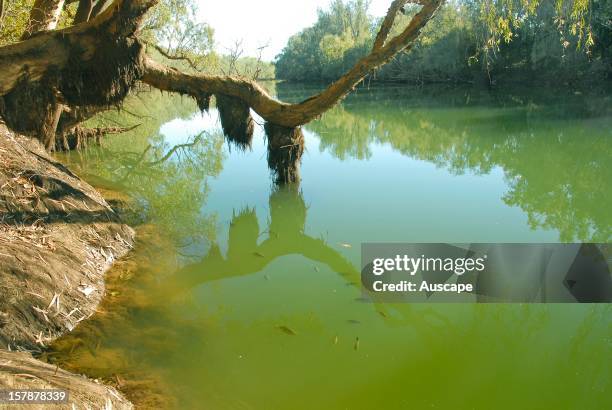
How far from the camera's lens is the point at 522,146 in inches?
571

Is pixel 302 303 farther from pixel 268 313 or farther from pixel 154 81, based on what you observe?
pixel 154 81

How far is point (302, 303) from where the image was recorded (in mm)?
5156

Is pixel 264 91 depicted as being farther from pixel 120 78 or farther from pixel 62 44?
pixel 62 44

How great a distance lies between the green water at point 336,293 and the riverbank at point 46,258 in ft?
0.92

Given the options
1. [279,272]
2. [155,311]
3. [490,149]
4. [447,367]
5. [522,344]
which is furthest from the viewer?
[490,149]

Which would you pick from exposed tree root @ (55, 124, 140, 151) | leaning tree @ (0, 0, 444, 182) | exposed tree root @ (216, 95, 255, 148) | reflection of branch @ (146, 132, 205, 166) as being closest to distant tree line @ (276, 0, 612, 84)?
leaning tree @ (0, 0, 444, 182)

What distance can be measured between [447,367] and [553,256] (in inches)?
118

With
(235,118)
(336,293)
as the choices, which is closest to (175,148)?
(235,118)

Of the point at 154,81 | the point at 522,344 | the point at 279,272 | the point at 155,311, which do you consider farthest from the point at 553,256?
the point at 154,81

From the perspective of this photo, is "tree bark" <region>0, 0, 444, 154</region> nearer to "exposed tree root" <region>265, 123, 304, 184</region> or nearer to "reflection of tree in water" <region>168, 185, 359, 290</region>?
"exposed tree root" <region>265, 123, 304, 184</region>

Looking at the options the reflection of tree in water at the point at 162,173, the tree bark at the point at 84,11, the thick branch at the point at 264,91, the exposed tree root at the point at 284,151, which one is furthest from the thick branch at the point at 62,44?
the exposed tree root at the point at 284,151

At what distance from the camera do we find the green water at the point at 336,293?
3.77 m

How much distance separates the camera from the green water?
3.77 meters

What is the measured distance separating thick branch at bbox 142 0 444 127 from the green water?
1573 millimetres
